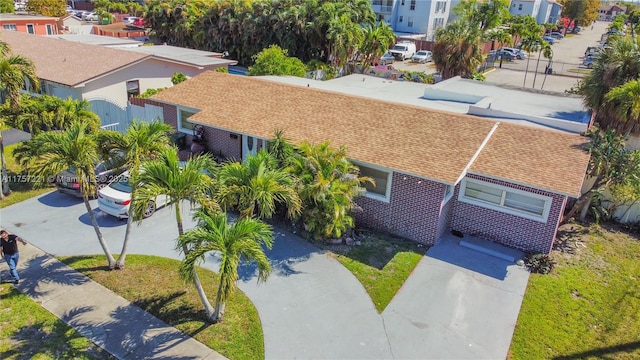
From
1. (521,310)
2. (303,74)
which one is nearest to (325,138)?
(521,310)

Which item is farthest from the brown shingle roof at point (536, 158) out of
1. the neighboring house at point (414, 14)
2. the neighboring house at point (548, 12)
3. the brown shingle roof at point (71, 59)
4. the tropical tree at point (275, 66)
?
the neighboring house at point (548, 12)

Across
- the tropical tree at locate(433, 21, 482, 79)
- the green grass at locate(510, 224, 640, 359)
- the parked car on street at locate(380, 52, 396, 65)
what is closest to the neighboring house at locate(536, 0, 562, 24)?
the parked car on street at locate(380, 52, 396, 65)

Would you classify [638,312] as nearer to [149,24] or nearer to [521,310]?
[521,310]

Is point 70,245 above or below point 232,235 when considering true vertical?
below

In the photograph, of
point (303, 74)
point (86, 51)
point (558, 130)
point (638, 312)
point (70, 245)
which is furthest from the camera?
point (303, 74)

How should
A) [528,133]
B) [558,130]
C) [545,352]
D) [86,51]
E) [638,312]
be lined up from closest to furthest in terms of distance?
[545,352] < [638,312] < [528,133] < [558,130] < [86,51]

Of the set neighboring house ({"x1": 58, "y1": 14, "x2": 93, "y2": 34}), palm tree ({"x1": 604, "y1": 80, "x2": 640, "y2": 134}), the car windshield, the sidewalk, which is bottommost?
the sidewalk

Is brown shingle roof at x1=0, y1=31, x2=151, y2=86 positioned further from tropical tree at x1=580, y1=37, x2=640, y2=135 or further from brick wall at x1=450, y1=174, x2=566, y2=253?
tropical tree at x1=580, y1=37, x2=640, y2=135
